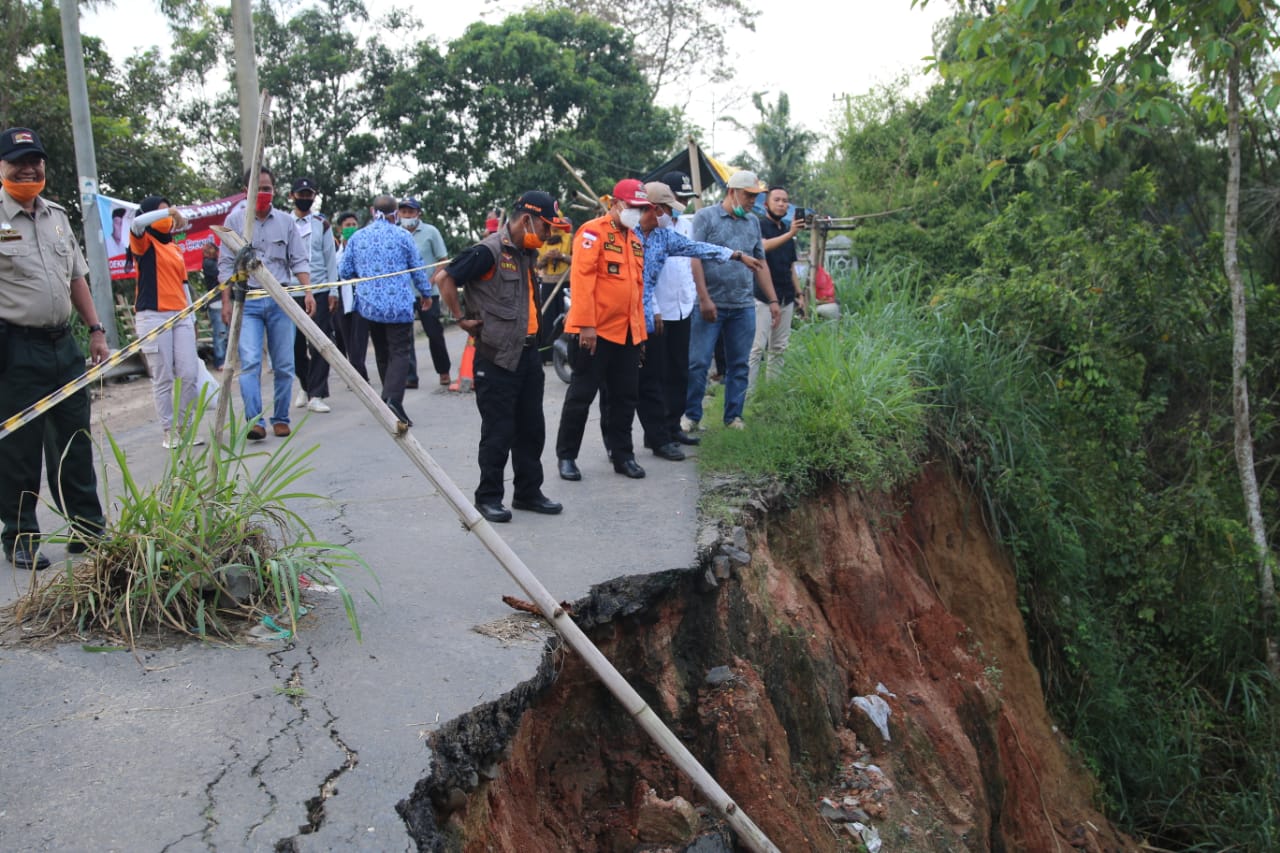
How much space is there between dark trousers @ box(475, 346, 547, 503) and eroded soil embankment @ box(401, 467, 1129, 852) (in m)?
1.22

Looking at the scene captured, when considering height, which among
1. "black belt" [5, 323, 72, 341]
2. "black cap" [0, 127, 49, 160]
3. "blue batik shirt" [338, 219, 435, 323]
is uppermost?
"black cap" [0, 127, 49, 160]

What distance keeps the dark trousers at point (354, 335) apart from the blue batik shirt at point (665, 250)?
3150mm

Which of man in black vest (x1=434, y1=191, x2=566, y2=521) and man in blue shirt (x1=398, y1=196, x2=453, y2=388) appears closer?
man in black vest (x1=434, y1=191, x2=566, y2=521)

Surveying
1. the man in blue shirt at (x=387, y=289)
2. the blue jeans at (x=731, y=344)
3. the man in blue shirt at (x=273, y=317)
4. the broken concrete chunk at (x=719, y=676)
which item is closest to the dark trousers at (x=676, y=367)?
the blue jeans at (x=731, y=344)

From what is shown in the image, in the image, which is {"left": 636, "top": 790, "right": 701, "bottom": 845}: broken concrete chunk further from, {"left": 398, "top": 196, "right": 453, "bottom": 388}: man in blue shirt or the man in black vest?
{"left": 398, "top": 196, "right": 453, "bottom": 388}: man in blue shirt

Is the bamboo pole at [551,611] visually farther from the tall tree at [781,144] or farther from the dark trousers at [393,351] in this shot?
the tall tree at [781,144]

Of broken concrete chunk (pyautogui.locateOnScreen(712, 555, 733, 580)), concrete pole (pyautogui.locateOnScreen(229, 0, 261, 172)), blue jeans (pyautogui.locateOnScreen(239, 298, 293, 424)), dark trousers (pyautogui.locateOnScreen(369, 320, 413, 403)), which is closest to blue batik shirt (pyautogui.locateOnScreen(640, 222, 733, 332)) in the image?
broken concrete chunk (pyautogui.locateOnScreen(712, 555, 733, 580))

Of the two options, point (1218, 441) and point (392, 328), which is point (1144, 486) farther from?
point (392, 328)

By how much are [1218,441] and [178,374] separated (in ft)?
31.7

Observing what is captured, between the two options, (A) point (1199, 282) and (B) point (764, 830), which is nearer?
(B) point (764, 830)

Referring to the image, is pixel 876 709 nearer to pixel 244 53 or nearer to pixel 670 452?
pixel 670 452

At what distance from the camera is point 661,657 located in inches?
193

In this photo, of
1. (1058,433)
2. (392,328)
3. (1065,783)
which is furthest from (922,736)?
(392,328)

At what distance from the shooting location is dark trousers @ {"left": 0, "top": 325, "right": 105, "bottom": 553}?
4.84 metres
